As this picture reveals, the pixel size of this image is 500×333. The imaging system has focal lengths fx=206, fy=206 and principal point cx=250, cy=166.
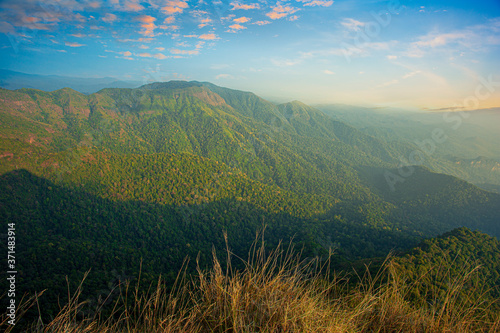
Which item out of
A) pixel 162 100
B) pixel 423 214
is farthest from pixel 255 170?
pixel 162 100

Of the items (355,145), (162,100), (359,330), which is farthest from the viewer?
(355,145)

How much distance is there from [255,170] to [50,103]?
14093 centimetres

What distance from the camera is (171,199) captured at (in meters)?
61.0

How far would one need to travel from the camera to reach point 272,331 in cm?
207

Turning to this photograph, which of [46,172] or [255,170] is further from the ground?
[46,172]

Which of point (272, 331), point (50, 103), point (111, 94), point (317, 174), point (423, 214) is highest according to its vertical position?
point (111, 94)

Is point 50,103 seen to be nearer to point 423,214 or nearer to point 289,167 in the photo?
Result: point 289,167

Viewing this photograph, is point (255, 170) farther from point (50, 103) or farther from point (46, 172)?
point (50, 103)

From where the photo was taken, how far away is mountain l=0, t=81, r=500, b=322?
34.7 m

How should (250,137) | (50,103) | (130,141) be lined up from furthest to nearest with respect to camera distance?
(250,137), (50,103), (130,141)

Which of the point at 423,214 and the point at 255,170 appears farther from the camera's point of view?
the point at 255,170

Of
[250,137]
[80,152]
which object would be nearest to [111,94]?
[250,137]

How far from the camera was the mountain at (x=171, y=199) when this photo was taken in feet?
114

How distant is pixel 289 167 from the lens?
116500 millimetres
